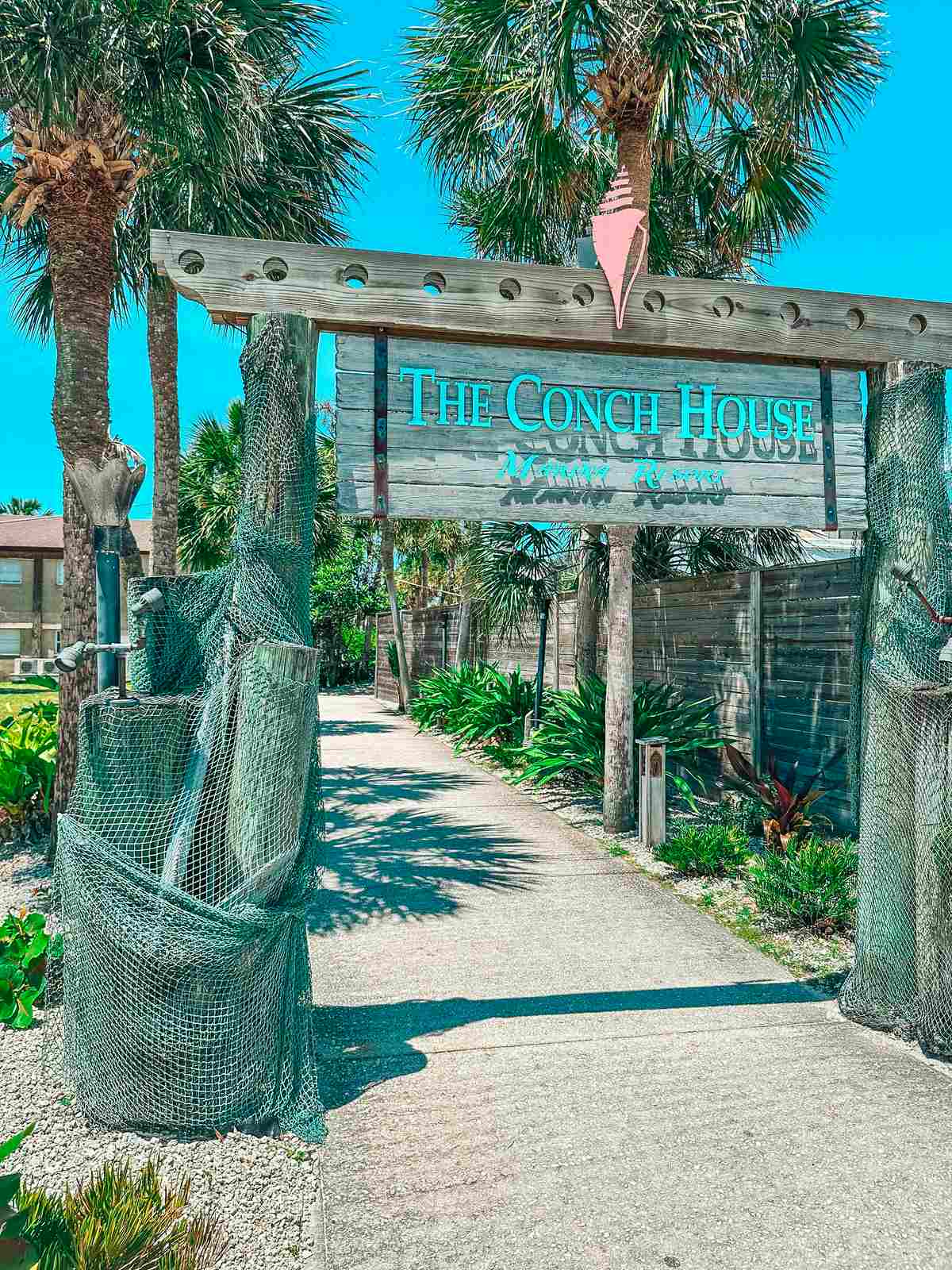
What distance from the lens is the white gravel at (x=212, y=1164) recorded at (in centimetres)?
253

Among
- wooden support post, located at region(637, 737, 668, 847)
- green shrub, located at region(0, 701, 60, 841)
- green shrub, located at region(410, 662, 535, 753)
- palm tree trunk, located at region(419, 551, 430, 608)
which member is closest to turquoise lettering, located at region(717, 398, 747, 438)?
wooden support post, located at region(637, 737, 668, 847)

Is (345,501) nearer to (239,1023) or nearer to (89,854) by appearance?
(89,854)

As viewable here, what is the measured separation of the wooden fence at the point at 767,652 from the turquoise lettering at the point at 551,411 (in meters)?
2.68

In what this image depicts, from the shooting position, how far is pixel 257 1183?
9.09ft

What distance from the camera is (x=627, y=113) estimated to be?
7.55 meters

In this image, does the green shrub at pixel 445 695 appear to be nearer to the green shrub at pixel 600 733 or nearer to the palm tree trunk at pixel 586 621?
the palm tree trunk at pixel 586 621

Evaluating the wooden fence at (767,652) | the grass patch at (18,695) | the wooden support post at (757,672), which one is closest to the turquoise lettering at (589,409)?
the wooden fence at (767,652)

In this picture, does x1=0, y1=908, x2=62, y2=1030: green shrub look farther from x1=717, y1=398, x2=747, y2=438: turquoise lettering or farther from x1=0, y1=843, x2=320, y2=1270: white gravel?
x1=717, y1=398, x2=747, y2=438: turquoise lettering

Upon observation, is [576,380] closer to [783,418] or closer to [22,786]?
[783,418]

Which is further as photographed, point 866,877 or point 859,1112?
point 866,877

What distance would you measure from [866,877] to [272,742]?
96.8 inches

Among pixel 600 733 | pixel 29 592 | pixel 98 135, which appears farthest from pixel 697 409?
pixel 29 592

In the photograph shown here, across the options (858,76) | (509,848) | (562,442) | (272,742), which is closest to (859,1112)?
(272,742)

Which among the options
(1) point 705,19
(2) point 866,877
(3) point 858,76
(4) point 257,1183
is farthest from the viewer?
(3) point 858,76
